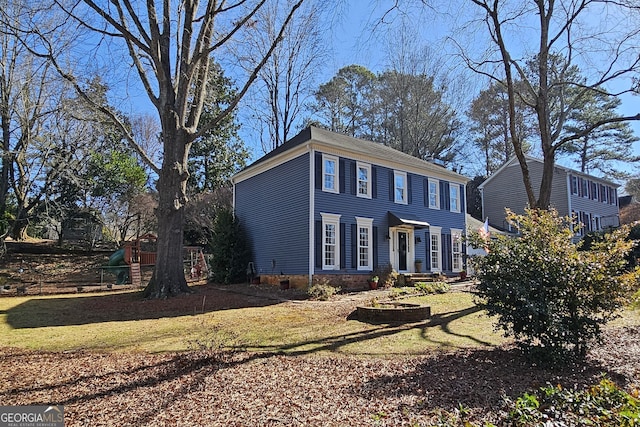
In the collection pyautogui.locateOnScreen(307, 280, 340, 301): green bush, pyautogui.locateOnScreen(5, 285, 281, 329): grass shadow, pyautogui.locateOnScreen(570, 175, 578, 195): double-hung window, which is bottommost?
pyautogui.locateOnScreen(5, 285, 281, 329): grass shadow

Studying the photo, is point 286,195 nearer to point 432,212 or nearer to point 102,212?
point 432,212

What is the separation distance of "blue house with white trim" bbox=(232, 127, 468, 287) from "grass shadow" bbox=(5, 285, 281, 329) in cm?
321

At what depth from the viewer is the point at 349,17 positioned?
24.2ft

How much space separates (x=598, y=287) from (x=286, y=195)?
40.7ft

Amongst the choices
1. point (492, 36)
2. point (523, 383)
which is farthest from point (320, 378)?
point (492, 36)

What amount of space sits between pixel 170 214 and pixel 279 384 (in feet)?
31.7

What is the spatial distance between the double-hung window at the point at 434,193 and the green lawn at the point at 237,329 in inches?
339

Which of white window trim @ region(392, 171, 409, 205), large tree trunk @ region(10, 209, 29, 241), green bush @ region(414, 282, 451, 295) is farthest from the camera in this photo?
large tree trunk @ region(10, 209, 29, 241)

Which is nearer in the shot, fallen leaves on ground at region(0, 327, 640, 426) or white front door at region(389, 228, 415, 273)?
fallen leaves on ground at region(0, 327, 640, 426)

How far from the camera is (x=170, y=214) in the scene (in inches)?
510

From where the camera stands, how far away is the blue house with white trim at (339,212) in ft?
49.5

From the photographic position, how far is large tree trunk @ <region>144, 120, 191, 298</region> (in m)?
12.9

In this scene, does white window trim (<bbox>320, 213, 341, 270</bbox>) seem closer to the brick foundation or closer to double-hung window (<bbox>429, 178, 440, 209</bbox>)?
the brick foundation

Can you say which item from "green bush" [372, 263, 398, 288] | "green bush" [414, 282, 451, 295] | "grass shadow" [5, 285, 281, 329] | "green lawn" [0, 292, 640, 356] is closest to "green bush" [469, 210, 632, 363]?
"green lawn" [0, 292, 640, 356]
